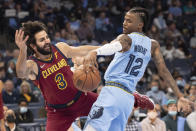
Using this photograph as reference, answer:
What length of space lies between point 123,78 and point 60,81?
32.8 inches

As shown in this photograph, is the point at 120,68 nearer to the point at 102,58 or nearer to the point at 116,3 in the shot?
the point at 102,58

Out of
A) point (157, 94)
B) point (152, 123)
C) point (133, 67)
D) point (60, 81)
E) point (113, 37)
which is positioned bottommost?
point (157, 94)

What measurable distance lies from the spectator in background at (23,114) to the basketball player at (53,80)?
3.86 meters

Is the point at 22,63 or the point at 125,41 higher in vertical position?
the point at 125,41

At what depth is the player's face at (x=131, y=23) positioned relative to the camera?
16.7 feet

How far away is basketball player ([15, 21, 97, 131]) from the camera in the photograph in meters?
5.21

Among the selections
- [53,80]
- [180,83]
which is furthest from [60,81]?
[180,83]

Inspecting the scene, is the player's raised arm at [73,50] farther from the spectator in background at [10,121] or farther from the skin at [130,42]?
the spectator in background at [10,121]

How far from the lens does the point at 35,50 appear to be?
5367mm

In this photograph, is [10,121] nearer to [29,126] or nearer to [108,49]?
[29,126]

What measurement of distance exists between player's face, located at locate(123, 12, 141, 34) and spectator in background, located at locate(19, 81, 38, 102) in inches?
215

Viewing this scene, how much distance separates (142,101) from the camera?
5.50 metres

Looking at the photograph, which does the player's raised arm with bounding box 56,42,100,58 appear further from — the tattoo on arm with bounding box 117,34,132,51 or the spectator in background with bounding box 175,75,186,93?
the spectator in background with bounding box 175,75,186,93

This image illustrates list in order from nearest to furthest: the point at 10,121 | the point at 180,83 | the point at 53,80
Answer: the point at 53,80, the point at 10,121, the point at 180,83
